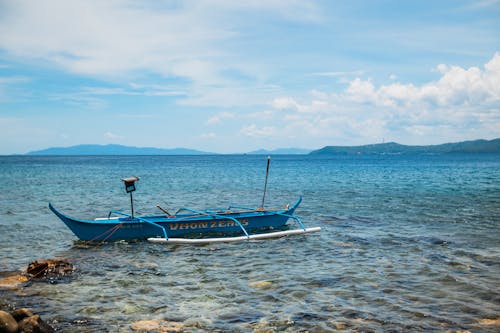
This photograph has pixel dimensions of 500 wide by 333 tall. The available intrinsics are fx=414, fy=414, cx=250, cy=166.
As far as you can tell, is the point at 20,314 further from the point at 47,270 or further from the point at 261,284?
the point at 261,284

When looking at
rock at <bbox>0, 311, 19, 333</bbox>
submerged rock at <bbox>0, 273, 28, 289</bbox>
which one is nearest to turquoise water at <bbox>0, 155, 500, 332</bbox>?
submerged rock at <bbox>0, 273, 28, 289</bbox>

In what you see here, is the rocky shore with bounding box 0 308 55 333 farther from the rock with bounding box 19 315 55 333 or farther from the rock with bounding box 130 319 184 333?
the rock with bounding box 130 319 184 333

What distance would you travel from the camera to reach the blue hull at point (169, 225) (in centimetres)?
1936

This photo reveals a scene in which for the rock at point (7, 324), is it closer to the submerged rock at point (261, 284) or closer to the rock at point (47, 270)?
the rock at point (47, 270)

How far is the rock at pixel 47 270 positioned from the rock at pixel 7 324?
5.86 m

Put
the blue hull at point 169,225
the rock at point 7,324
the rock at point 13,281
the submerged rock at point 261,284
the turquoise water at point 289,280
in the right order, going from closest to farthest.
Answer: the rock at point 7,324 < the turquoise water at point 289,280 < the rock at point 13,281 < the submerged rock at point 261,284 < the blue hull at point 169,225

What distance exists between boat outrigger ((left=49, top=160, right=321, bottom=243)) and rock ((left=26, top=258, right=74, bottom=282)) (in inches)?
139

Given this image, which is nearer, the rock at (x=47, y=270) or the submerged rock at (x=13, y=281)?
the submerged rock at (x=13, y=281)

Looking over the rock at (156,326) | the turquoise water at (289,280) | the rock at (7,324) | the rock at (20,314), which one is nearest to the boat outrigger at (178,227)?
the turquoise water at (289,280)

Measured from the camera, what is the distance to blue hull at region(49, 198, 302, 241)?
63.5 ft

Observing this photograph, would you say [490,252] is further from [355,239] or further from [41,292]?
[41,292]

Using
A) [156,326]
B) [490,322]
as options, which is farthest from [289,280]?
[490,322]

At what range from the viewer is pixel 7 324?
8.37 meters

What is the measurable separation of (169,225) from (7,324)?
40.7 ft
